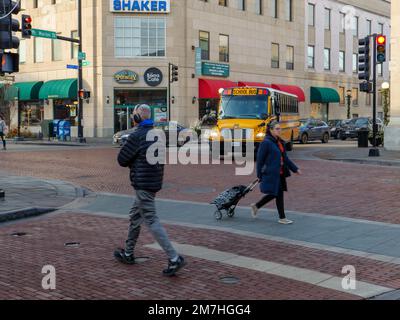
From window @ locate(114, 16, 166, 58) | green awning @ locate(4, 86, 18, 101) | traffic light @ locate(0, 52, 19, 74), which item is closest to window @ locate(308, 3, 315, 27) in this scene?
window @ locate(114, 16, 166, 58)

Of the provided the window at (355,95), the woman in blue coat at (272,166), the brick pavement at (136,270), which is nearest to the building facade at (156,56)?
the window at (355,95)

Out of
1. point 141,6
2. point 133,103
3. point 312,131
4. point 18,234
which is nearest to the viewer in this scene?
point 18,234

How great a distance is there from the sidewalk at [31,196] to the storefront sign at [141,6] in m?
26.6

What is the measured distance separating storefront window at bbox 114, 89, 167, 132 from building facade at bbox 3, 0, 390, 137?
74 mm

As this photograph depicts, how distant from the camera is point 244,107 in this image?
2262 centimetres

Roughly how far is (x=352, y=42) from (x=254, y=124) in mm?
42859

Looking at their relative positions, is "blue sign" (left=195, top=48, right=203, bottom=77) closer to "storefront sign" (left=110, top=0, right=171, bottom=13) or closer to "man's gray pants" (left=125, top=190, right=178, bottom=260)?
"storefront sign" (left=110, top=0, right=171, bottom=13)

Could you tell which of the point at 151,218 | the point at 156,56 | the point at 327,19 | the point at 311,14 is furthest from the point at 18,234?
the point at 327,19

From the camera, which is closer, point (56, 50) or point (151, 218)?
point (151, 218)

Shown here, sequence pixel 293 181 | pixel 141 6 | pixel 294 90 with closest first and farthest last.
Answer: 1. pixel 293 181
2. pixel 141 6
3. pixel 294 90

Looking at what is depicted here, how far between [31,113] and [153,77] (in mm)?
12250

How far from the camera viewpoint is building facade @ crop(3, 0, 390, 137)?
40.5m

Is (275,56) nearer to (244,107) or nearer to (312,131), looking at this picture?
(312,131)

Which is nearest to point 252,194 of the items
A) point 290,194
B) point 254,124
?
point 290,194
